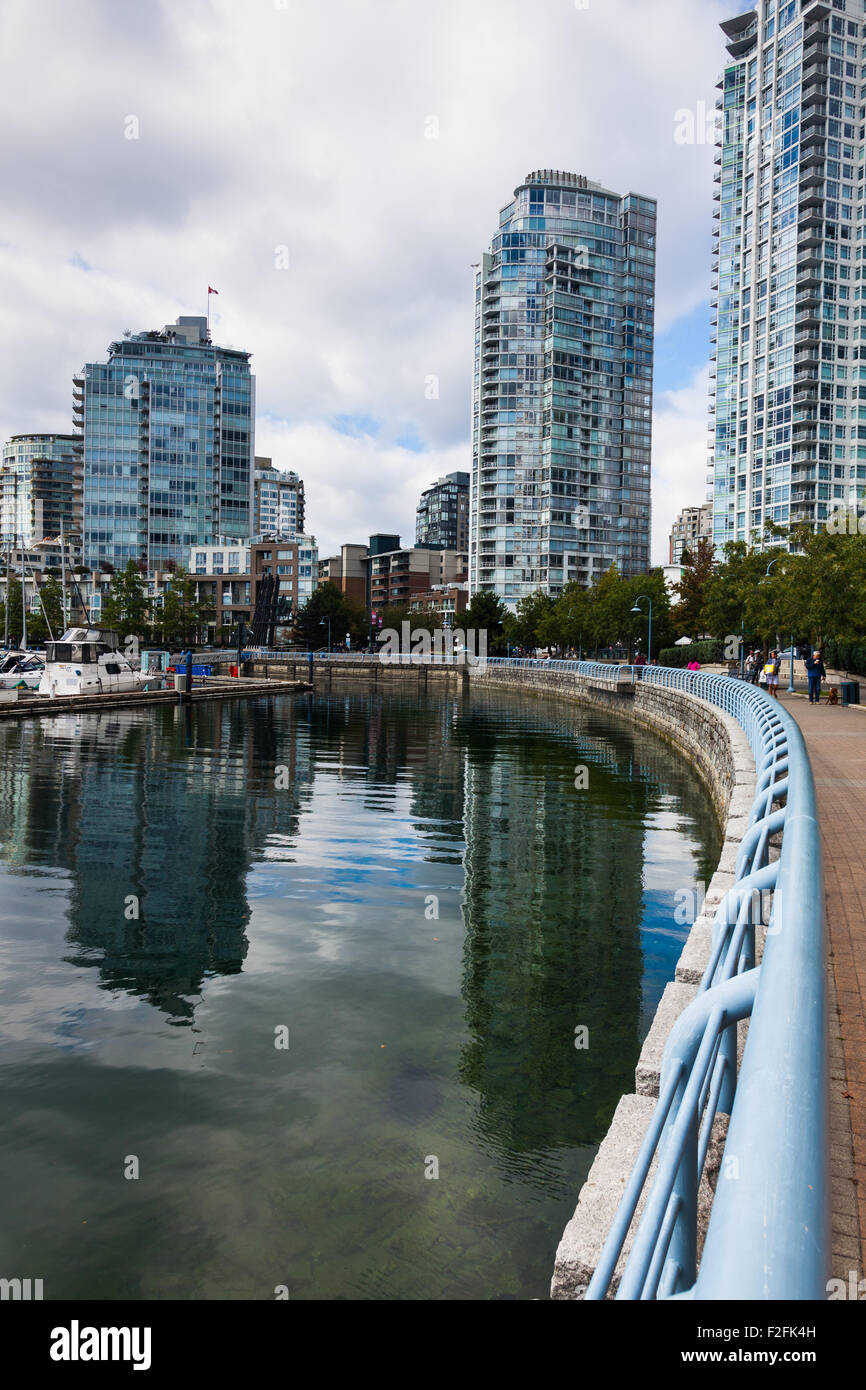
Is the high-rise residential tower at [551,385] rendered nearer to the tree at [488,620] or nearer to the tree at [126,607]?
the tree at [488,620]

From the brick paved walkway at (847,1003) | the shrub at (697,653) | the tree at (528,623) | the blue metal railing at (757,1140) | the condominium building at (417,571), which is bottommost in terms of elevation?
the brick paved walkway at (847,1003)

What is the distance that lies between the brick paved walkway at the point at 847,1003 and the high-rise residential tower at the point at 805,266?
106m

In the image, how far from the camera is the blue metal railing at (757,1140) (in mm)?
1677

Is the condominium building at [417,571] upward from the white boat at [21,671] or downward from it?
upward

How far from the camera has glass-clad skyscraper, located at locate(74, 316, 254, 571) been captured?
142625 mm

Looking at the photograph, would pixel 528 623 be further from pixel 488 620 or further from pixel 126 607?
pixel 126 607

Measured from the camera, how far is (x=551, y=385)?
453ft

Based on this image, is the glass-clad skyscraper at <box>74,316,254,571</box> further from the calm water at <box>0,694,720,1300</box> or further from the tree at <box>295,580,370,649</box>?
the calm water at <box>0,694,720,1300</box>

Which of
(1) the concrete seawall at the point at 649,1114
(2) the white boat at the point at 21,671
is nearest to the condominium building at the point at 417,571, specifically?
(2) the white boat at the point at 21,671

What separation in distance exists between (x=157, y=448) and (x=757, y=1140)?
154 meters

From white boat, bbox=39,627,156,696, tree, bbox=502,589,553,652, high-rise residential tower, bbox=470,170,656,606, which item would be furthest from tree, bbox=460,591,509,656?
white boat, bbox=39,627,156,696

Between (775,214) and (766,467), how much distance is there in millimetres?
31377

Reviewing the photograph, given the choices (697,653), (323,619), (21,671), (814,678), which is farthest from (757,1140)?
(323,619)
